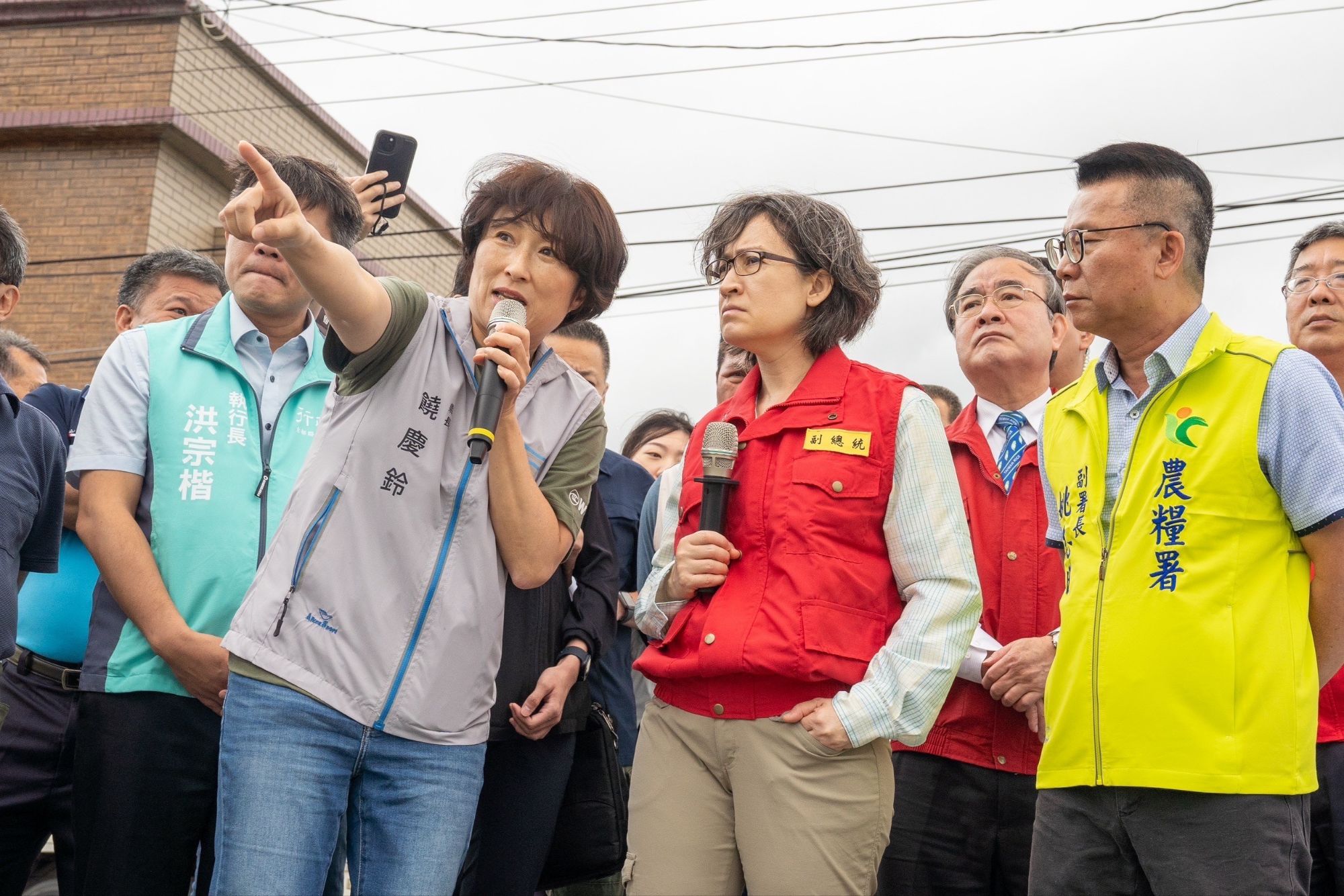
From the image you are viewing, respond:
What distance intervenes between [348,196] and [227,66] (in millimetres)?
12308

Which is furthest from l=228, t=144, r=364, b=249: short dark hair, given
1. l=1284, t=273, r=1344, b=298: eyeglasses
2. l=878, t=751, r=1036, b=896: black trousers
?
l=1284, t=273, r=1344, b=298: eyeglasses

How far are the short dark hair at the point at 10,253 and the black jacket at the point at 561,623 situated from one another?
183 cm

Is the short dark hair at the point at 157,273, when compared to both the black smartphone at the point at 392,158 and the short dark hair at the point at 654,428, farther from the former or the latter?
the short dark hair at the point at 654,428

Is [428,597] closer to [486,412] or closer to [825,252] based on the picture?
[486,412]

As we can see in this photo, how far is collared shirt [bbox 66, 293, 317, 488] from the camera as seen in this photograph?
3277mm

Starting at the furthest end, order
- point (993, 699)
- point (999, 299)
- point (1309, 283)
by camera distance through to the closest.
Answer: point (999, 299), point (1309, 283), point (993, 699)

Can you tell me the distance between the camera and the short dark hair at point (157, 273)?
4.72 metres

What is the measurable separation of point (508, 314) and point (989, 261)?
7.49 ft

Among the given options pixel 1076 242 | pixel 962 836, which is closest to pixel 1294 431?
pixel 1076 242

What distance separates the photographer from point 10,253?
3586 millimetres


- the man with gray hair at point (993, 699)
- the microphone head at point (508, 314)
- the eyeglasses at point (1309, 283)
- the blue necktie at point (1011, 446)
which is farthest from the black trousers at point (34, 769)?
the eyeglasses at point (1309, 283)

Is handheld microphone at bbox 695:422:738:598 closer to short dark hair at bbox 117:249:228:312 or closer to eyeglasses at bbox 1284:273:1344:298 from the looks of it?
eyeglasses at bbox 1284:273:1344:298

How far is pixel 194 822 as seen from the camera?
3090mm

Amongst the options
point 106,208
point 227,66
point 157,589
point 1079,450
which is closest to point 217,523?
point 157,589
